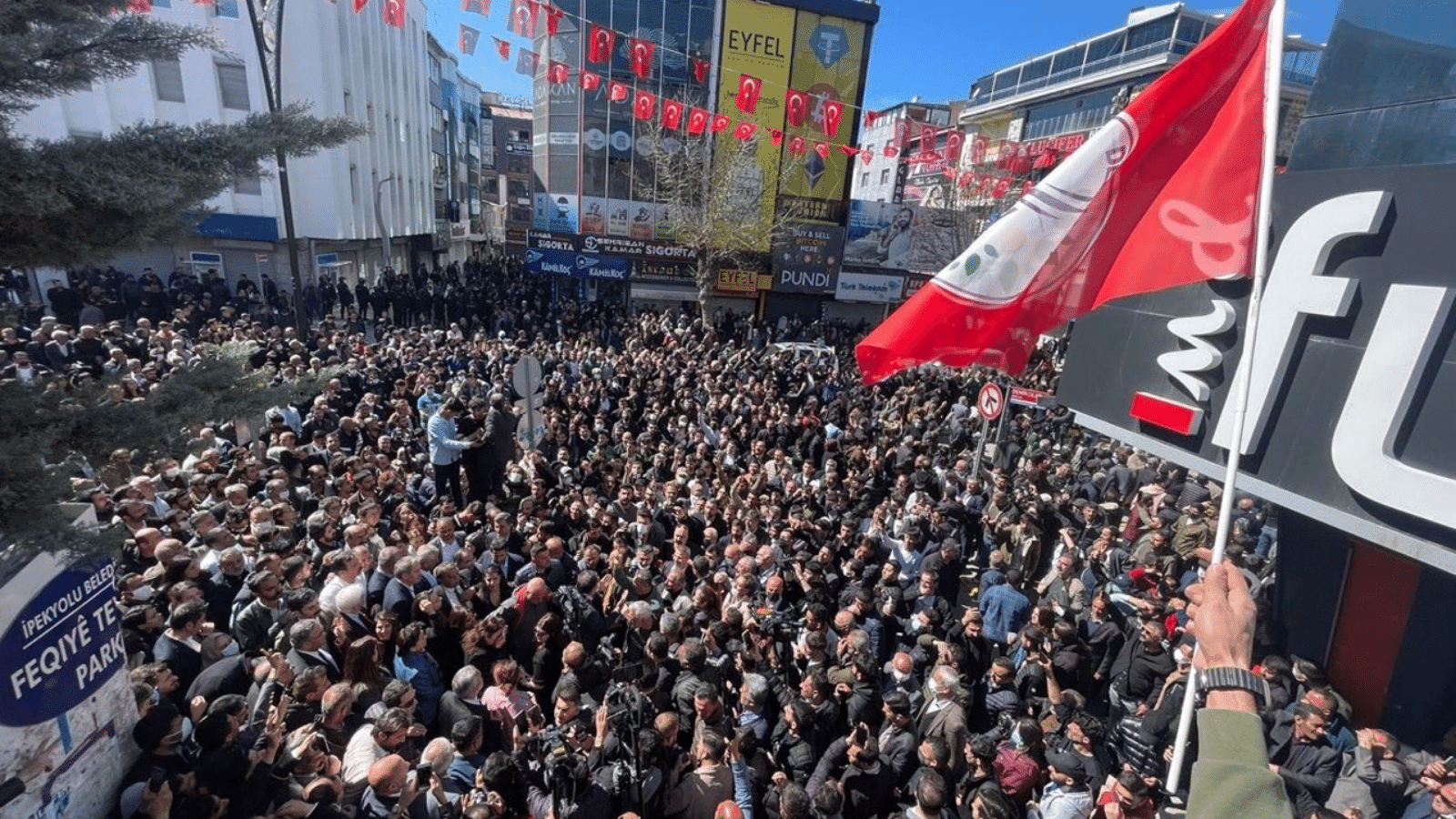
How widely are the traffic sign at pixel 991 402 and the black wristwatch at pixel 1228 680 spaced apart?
9251mm

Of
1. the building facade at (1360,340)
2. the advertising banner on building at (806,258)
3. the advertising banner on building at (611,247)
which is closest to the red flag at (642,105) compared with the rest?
the advertising banner on building at (611,247)

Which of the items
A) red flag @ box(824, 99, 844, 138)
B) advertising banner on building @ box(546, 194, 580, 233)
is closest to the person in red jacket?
red flag @ box(824, 99, 844, 138)

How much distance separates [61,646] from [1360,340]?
6.84m

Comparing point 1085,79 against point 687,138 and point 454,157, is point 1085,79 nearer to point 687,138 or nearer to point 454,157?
point 687,138

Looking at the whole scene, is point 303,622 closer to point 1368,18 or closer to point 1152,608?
point 1152,608

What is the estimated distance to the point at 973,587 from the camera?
9.42 m

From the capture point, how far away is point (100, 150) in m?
2.35

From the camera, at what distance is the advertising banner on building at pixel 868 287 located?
29.2 meters

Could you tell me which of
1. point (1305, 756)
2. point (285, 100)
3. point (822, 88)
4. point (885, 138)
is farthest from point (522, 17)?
point (885, 138)

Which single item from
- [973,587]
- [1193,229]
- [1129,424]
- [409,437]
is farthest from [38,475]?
[973,587]

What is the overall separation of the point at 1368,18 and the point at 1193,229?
2246 millimetres

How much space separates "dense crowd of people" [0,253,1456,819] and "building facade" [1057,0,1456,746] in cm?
148

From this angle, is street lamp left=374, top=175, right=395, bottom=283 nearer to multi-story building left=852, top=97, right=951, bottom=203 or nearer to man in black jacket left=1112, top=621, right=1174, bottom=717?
multi-story building left=852, top=97, right=951, bottom=203

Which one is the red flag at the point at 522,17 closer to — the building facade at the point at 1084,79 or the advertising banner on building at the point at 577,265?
the advertising banner on building at the point at 577,265
